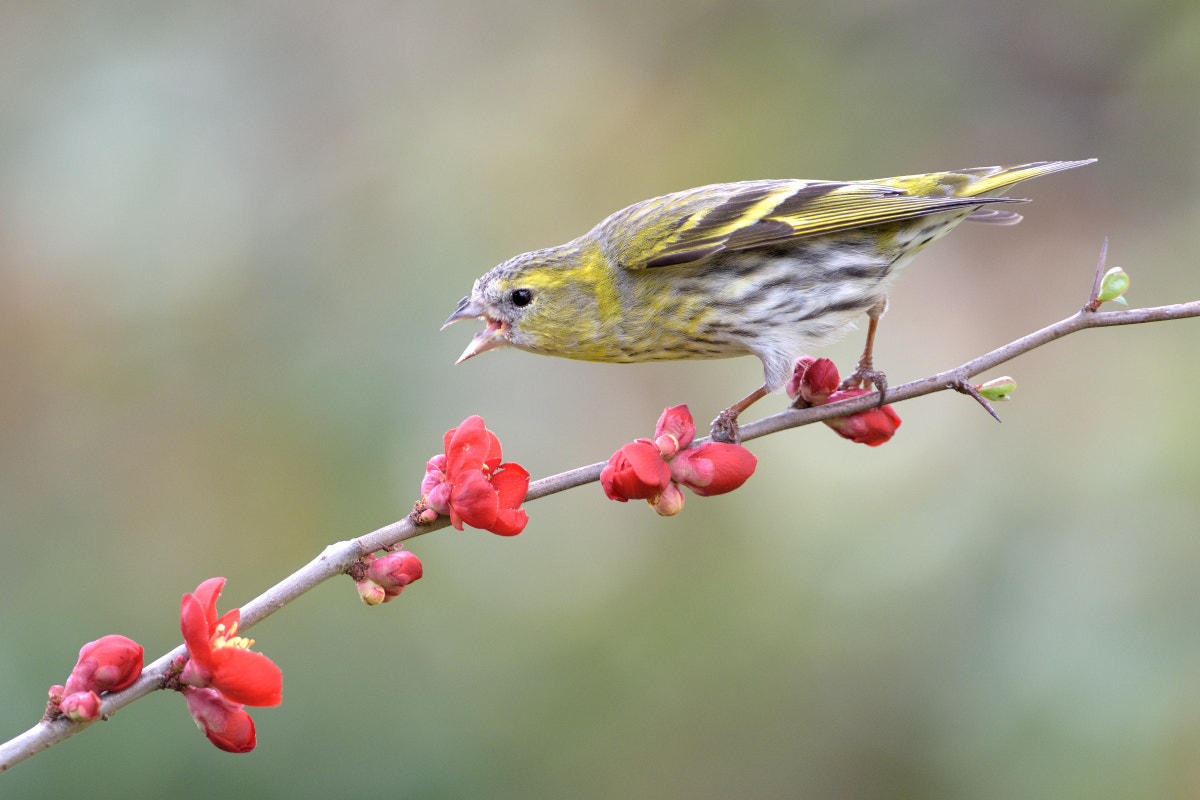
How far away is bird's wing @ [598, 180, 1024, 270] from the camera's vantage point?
3.97 m

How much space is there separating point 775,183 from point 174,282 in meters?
3.25

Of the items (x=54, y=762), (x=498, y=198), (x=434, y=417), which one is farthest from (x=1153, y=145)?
(x=54, y=762)

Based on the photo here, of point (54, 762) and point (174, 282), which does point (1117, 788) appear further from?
point (174, 282)

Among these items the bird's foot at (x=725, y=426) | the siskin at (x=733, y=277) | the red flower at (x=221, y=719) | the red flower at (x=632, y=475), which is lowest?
the red flower at (x=221, y=719)

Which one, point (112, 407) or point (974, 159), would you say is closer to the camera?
point (112, 407)

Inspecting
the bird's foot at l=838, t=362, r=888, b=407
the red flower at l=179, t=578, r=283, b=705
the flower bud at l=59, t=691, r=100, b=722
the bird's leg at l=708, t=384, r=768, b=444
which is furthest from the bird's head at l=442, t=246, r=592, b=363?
the flower bud at l=59, t=691, r=100, b=722

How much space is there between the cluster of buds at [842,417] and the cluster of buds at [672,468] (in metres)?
0.41

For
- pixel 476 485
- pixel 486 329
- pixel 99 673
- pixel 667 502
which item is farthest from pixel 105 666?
pixel 486 329

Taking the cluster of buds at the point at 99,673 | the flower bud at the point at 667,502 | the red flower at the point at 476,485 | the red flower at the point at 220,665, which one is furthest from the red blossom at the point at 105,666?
the flower bud at the point at 667,502

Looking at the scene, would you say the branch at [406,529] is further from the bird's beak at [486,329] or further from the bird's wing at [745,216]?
the bird's beak at [486,329]

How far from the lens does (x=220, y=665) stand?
2.04 m

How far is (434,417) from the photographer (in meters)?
5.28

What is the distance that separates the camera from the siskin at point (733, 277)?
4.05 m

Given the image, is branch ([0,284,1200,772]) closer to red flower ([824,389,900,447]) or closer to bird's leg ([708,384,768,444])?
red flower ([824,389,900,447])
